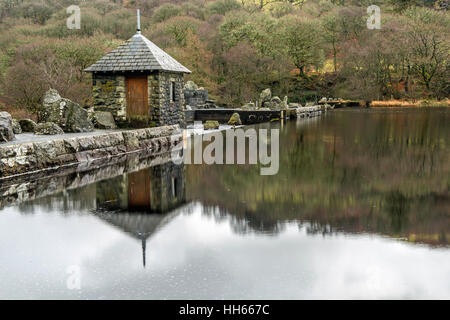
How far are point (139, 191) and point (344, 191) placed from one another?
3.57 meters

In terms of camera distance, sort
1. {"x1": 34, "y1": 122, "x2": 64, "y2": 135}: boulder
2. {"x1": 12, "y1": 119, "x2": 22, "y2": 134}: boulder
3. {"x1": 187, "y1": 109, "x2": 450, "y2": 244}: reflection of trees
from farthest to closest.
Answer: {"x1": 12, "y1": 119, "x2": 22, "y2": 134}: boulder < {"x1": 34, "y1": 122, "x2": 64, "y2": 135}: boulder < {"x1": 187, "y1": 109, "x2": 450, "y2": 244}: reflection of trees

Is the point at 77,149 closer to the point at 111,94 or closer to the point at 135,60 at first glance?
the point at 111,94

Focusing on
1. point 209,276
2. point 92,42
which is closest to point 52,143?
point 209,276

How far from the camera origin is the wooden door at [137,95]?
16719mm

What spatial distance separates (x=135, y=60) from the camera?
1661cm

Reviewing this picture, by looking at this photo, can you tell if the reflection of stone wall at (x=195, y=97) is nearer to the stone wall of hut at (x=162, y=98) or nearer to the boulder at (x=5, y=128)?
the stone wall of hut at (x=162, y=98)

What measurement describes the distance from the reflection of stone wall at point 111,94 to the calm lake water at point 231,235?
682 cm

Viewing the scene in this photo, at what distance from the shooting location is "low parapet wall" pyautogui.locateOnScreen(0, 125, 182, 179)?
31.6ft

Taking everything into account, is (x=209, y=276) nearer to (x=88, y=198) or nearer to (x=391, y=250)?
(x=391, y=250)

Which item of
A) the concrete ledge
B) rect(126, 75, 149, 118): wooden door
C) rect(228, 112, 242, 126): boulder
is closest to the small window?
rect(126, 75, 149, 118): wooden door

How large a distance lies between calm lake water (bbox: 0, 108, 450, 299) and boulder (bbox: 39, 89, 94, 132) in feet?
14.3

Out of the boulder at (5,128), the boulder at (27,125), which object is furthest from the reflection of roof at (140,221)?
the boulder at (27,125)

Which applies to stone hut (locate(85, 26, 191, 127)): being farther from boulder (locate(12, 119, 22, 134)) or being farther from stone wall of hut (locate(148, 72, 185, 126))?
boulder (locate(12, 119, 22, 134))

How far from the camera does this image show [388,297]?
3965mm
